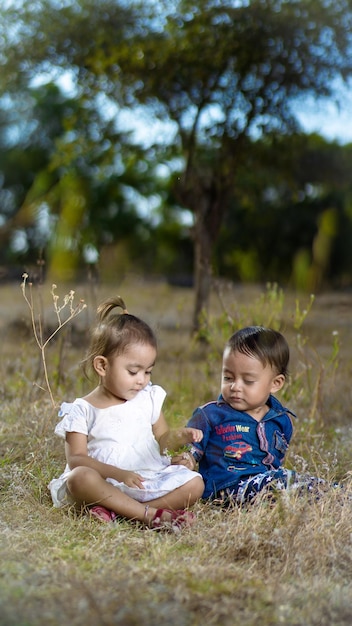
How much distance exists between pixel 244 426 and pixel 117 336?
0.66m

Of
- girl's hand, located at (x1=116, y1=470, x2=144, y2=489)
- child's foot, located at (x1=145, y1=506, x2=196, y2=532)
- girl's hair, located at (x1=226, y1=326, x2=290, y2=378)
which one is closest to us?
child's foot, located at (x1=145, y1=506, x2=196, y2=532)

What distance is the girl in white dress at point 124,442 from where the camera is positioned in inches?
121

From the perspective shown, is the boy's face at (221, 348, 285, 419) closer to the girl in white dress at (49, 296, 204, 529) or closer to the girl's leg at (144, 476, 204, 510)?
the girl in white dress at (49, 296, 204, 529)

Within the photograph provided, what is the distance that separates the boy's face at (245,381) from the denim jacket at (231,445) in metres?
0.07

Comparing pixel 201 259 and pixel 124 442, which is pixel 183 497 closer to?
pixel 124 442

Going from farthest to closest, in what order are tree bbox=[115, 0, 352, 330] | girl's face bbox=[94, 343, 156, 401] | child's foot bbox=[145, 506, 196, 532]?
tree bbox=[115, 0, 352, 330] < girl's face bbox=[94, 343, 156, 401] < child's foot bbox=[145, 506, 196, 532]

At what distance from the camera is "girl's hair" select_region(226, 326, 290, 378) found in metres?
3.37

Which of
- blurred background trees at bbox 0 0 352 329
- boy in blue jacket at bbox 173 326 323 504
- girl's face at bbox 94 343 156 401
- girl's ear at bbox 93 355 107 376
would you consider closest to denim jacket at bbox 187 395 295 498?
boy in blue jacket at bbox 173 326 323 504

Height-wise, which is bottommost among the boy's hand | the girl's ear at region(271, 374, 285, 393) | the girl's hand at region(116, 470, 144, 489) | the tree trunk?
the girl's hand at region(116, 470, 144, 489)

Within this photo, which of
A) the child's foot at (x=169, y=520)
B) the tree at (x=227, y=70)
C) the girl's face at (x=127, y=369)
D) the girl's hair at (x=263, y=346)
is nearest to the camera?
the child's foot at (x=169, y=520)

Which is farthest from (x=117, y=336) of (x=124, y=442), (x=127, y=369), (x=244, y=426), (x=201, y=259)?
(x=201, y=259)

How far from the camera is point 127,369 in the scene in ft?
10.7

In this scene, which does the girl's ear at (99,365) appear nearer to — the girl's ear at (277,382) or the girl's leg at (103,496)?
the girl's leg at (103,496)

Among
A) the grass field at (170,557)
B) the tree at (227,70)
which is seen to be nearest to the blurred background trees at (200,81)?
the tree at (227,70)
